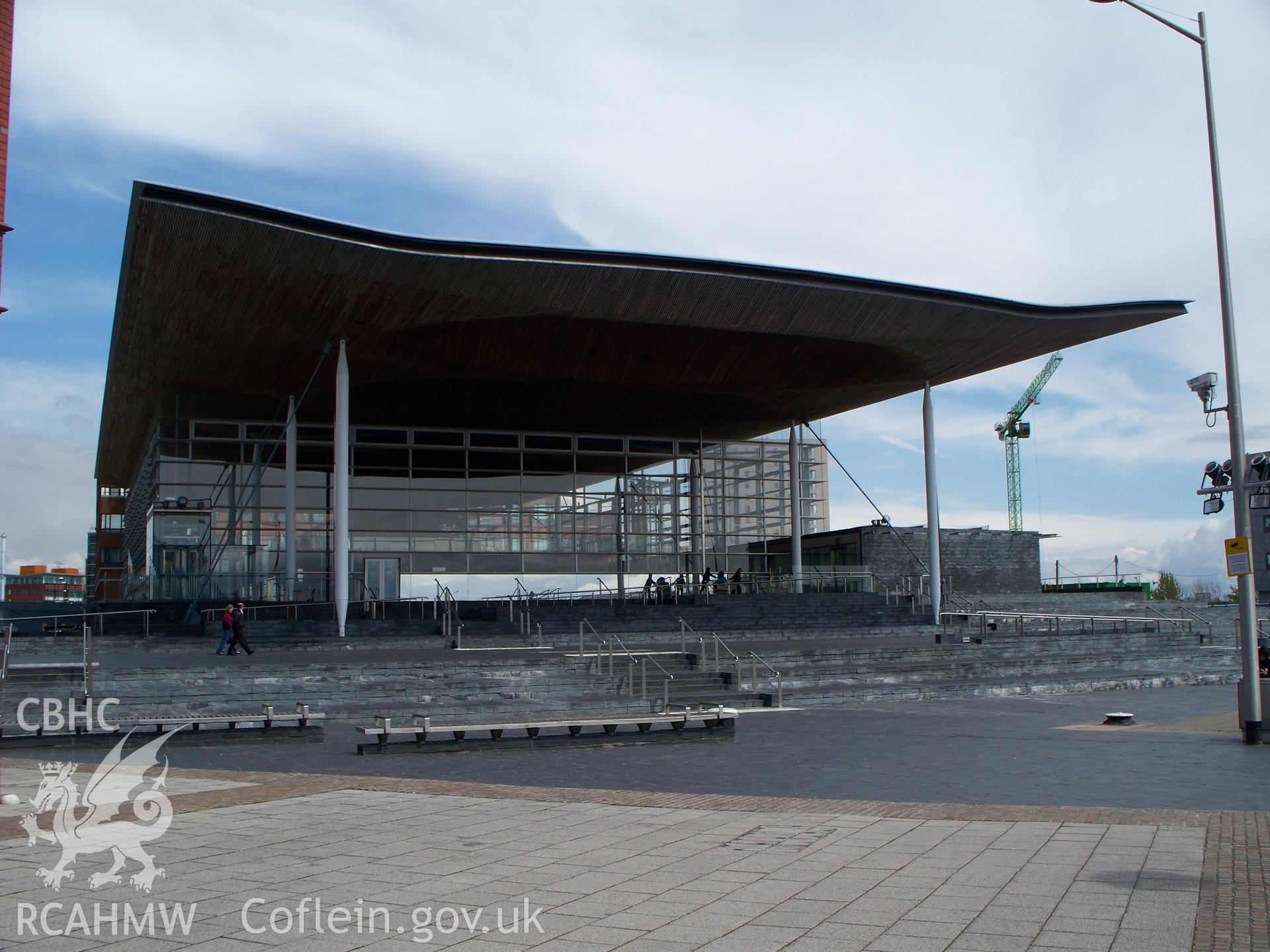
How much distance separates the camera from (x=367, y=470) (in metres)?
39.1

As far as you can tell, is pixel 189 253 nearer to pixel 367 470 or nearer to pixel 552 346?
pixel 552 346

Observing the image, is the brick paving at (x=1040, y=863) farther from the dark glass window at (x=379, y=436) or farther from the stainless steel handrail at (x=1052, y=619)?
the dark glass window at (x=379, y=436)

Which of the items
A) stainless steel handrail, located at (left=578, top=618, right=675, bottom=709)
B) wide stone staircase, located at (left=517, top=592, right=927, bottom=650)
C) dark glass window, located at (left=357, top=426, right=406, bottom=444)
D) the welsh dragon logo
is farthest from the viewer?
dark glass window, located at (left=357, top=426, right=406, bottom=444)

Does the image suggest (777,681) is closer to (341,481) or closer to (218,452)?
(341,481)

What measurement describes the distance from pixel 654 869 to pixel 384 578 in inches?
1273

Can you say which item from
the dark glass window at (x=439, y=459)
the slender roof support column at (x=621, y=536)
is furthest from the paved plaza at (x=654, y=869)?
the slender roof support column at (x=621, y=536)

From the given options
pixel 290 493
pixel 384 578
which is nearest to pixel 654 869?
pixel 290 493

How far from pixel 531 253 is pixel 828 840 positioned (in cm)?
1972

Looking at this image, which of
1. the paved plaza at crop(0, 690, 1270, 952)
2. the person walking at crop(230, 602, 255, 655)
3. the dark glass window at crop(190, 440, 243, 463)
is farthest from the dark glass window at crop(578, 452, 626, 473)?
the paved plaza at crop(0, 690, 1270, 952)

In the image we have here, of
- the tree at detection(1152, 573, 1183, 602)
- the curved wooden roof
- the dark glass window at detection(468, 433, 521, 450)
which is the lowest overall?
the tree at detection(1152, 573, 1183, 602)

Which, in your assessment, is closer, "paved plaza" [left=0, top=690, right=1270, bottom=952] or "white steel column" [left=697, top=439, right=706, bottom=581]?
"paved plaza" [left=0, top=690, right=1270, bottom=952]

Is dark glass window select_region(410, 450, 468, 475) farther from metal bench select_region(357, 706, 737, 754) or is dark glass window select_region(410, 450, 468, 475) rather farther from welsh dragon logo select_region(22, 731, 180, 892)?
welsh dragon logo select_region(22, 731, 180, 892)

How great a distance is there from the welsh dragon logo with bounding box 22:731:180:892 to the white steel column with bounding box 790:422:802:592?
31317 mm

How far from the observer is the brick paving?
5297 millimetres
